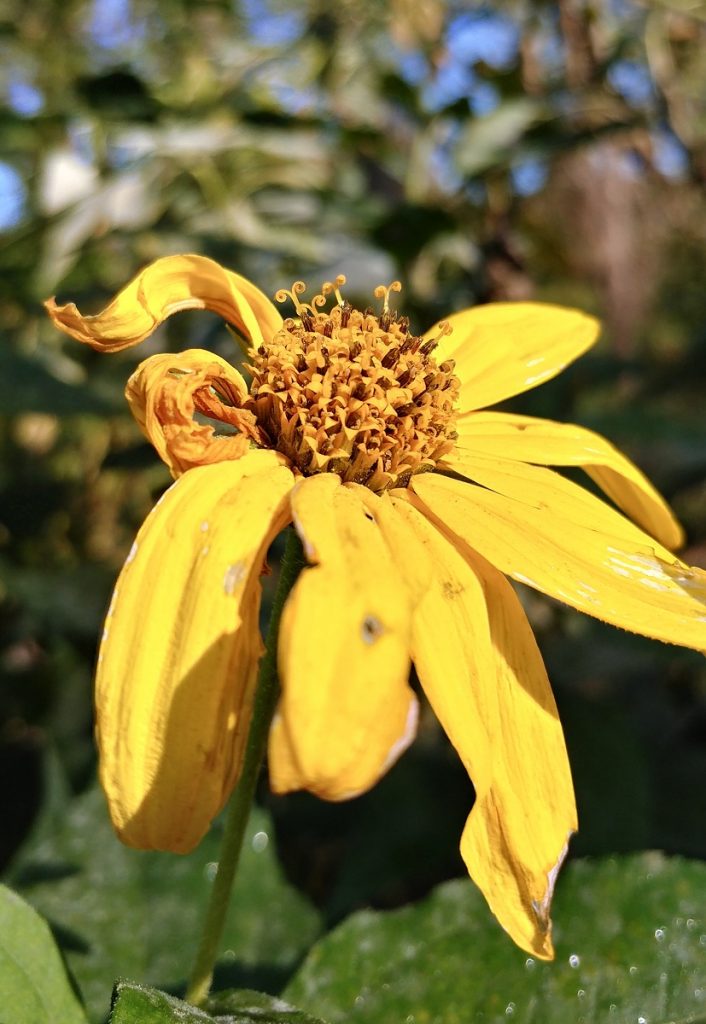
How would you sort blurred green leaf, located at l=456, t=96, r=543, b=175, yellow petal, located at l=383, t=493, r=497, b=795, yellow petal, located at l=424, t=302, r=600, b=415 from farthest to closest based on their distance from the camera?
blurred green leaf, located at l=456, t=96, r=543, b=175 < yellow petal, located at l=424, t=302, r=600, b=415 < yellow petal, located at l=383, t=493, r=497, b=795

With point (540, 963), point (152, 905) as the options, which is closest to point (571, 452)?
point (540, 963)

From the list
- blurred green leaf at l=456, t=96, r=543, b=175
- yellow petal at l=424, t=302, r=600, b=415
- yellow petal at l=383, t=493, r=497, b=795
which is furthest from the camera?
→ blurred green leaf at l=456, t=96, r=543, b=175

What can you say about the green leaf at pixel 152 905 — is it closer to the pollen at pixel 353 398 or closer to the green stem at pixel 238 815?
the green stem at pixel 238 815

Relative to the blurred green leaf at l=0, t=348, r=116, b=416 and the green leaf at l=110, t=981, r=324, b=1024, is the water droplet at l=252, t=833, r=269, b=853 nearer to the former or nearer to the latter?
the green leaf at l=110, t=981, r=324, b=1024

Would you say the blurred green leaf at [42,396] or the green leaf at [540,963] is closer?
the green leaf at [540,963]

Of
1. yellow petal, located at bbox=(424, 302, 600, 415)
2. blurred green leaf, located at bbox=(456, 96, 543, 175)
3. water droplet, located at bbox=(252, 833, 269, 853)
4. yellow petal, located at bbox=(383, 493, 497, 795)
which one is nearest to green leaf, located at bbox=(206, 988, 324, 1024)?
yellow petal, located at bbox=(383, 493, 497, 795)

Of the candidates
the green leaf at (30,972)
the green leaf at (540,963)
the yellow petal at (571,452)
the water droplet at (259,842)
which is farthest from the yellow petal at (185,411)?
the water droplet at (259,842)
